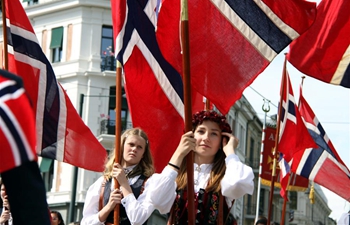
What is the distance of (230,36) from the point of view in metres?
7.89

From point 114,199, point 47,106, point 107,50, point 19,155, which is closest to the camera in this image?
point 19,155

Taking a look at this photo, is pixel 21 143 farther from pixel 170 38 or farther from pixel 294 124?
pixel 294 124

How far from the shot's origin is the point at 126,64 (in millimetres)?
8578

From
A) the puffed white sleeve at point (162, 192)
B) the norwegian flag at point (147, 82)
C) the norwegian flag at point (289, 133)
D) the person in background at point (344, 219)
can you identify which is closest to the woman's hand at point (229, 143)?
the puffed white sleeve at point (162, 192)

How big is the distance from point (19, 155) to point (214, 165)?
143 inches

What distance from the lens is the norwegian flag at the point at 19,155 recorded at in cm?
374

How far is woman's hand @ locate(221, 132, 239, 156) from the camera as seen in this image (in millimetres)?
6936

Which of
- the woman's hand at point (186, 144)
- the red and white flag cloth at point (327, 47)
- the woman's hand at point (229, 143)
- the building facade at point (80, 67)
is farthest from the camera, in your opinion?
the building facade at point (80, 67)

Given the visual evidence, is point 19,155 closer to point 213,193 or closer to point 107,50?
point 213,193

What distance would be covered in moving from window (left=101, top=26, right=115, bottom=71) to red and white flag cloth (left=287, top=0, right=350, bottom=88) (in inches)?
1356

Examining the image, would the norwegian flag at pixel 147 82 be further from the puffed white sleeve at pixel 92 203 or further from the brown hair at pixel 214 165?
the brown hair at pixel 214 165

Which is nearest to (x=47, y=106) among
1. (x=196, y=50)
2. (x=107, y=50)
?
(x=196, y=50)

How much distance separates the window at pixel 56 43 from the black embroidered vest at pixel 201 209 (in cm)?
3904

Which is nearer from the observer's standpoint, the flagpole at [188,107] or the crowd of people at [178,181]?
the flagpole at [188,107]
